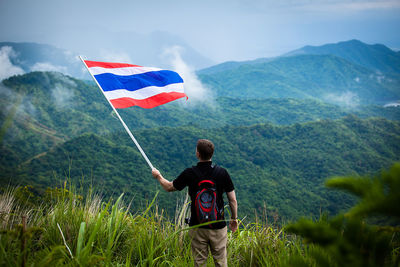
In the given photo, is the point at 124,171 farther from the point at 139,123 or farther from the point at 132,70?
the point at 139,123

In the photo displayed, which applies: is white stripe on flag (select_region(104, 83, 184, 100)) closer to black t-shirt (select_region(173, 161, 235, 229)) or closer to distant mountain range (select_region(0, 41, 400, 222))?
black t-shirt (select_region(173, 161, 235, 229))

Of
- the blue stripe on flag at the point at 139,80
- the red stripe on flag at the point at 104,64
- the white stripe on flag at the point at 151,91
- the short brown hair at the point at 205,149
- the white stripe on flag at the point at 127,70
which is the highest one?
the red stripe on flag at the point at 104,64

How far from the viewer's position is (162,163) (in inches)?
4483

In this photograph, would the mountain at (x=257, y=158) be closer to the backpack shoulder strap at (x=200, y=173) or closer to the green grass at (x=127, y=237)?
the green grass at (x=127, y=237)

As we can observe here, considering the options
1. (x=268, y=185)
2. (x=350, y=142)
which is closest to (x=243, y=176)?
(x=268, y=185)

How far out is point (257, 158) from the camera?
124125 millimetres

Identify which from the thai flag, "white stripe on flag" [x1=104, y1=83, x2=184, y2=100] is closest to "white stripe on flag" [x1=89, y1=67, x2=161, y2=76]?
the thai flag

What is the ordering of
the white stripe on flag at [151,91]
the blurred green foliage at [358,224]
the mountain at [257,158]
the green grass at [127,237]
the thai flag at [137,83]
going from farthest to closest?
the mountain at [257,158], the white stripe on flag at [151,91], the thai flag at [137,83], the green grass at [127,237], the blurred green foliage at [358,224]

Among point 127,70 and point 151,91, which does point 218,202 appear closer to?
point 151,91

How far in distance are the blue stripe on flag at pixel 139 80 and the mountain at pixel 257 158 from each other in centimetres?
6698

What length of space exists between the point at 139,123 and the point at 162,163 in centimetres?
8749

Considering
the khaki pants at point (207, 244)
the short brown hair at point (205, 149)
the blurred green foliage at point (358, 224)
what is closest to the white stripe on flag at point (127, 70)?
the short brown hair at point (205, 149)

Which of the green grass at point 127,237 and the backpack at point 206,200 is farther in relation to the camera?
the green grass at point 127,237

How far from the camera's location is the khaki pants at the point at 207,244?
8.95 ft
